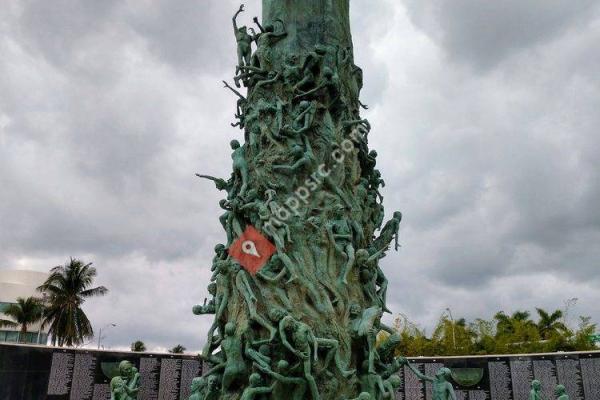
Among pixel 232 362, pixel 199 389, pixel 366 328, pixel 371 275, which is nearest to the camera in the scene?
pixel 232 362

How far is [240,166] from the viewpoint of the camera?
9.71 m

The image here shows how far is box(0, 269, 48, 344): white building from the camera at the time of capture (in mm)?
39781

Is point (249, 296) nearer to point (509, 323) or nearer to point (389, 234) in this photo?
point (389, 234)

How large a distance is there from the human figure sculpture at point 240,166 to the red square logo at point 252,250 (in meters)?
0.71

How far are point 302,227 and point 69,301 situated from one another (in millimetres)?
27195

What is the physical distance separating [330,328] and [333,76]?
4.27m

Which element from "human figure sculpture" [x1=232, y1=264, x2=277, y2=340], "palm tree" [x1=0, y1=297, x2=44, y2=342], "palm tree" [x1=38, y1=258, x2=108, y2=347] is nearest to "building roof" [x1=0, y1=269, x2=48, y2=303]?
"palm tree" [x1=0, y1=297, x2=44, y2=342]

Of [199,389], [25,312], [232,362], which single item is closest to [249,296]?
[232,362]

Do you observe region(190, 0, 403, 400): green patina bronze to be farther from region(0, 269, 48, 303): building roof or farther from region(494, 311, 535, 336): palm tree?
region(0, 269, 48, 303): building roof

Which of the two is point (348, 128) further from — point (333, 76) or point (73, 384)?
point (73, 384)

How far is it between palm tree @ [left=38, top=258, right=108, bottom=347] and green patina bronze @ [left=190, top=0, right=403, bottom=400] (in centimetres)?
2509

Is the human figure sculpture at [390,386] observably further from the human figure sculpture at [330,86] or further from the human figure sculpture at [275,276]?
the human figure sculpture at [330,86]

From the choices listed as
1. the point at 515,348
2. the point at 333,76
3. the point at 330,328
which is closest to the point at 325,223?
the point at 330,328

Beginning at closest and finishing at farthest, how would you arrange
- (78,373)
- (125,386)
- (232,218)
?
(232,218), (125,386), (78,373)
